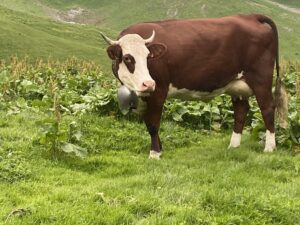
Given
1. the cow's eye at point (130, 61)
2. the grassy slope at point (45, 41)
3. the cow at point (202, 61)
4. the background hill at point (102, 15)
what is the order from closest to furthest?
the cow's eye at point (130, 61) < the cow at point (202, 61) < the grassy slope at point (45, 41) < the background hill at point (102, 15)

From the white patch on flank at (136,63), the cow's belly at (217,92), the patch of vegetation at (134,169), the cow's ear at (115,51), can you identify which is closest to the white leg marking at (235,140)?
the patch of vegetation at (134,169)

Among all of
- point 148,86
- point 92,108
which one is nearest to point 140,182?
point 148,86

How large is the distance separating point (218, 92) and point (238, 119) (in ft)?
3.26

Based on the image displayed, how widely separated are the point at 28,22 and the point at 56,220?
184 feet

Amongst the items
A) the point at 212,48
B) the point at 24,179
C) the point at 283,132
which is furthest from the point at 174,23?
the point at 24,179

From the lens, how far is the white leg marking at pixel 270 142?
11.6 m

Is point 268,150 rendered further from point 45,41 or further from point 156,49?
point 45,41

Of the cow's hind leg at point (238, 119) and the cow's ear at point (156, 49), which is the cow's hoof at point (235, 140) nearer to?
the cow's hind leg at point (238, 119)

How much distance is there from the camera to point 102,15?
94.3 meters

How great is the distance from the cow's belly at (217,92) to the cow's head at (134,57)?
1.08 m

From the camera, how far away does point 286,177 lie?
9.71 m

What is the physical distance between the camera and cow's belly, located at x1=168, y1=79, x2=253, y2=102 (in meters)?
11.4

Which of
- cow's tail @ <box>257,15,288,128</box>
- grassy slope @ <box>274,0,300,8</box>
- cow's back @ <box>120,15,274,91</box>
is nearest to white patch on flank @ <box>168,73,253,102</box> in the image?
cow's back @ <box>120,15,274,91</box>

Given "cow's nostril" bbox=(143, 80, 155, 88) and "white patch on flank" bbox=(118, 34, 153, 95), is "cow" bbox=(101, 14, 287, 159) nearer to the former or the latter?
"white patch on flank" bbox=(118, 34, 153, 95)
